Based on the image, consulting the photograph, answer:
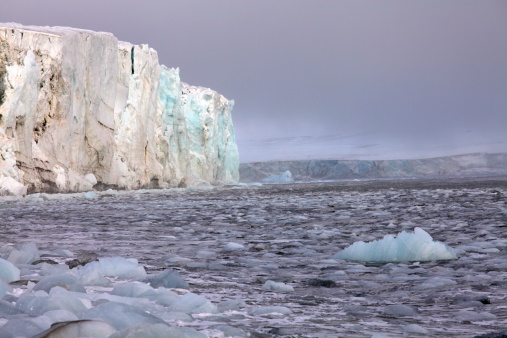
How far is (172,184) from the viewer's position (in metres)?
46.0

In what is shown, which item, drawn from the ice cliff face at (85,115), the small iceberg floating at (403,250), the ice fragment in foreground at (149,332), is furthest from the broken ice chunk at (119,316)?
the ice cliff face at (85,115)

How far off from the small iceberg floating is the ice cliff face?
2147 cm

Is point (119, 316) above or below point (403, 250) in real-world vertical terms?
above

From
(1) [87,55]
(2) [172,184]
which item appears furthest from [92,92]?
(2) [172,184]

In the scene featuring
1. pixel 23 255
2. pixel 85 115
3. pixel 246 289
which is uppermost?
pixel 85 115

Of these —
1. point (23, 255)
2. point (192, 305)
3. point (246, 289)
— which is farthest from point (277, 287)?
point (23, 255)

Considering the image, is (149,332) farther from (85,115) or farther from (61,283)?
(85,115)

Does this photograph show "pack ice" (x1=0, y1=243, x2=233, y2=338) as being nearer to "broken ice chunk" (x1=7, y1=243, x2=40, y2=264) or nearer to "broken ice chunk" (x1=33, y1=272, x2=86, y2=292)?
"broken ice chunk" (x1=33, y1=272, x2=86, y2=292)

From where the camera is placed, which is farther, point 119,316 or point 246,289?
point 246,289

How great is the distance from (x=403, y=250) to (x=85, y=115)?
31.9 meters

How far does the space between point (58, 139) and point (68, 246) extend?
25899mm

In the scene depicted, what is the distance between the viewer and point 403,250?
17.1ft

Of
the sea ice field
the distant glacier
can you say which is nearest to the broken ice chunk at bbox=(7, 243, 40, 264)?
the sea ice field

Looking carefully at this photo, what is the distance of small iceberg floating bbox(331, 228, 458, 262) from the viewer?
509 cm
